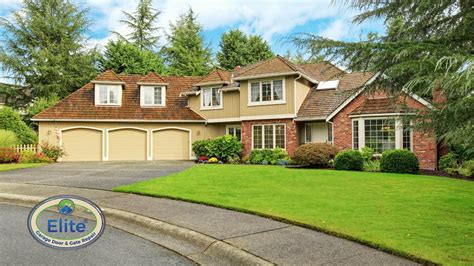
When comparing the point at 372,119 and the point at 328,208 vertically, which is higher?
the point at 372,119

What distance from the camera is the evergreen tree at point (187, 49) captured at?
132 ft

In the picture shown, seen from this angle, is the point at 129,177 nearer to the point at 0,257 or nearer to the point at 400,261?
the point at 0,257

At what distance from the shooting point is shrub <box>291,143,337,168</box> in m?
18.5

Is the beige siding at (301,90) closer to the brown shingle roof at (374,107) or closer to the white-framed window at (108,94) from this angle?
the brown shingle roof at (374,107)

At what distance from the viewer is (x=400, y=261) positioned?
182 inches

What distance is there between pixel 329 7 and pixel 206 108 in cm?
2014

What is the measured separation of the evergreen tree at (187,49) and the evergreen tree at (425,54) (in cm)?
3513

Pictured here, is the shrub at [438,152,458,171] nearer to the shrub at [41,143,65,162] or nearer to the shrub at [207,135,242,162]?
the shrub at [207,135,242,162]

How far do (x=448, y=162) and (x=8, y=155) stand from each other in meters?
22.9

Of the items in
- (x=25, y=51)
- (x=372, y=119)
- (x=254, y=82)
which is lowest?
(x=372, y=119)

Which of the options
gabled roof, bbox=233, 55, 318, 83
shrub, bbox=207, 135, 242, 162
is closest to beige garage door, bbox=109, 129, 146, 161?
shrub, bbox=207, 135, 242, 162

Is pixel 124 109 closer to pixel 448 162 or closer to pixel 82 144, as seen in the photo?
pixel 82 144

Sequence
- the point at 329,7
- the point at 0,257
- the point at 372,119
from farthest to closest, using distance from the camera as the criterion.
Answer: the point at 372,119, the point at 329,7, the point at 0,257

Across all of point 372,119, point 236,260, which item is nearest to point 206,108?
point 372,119
